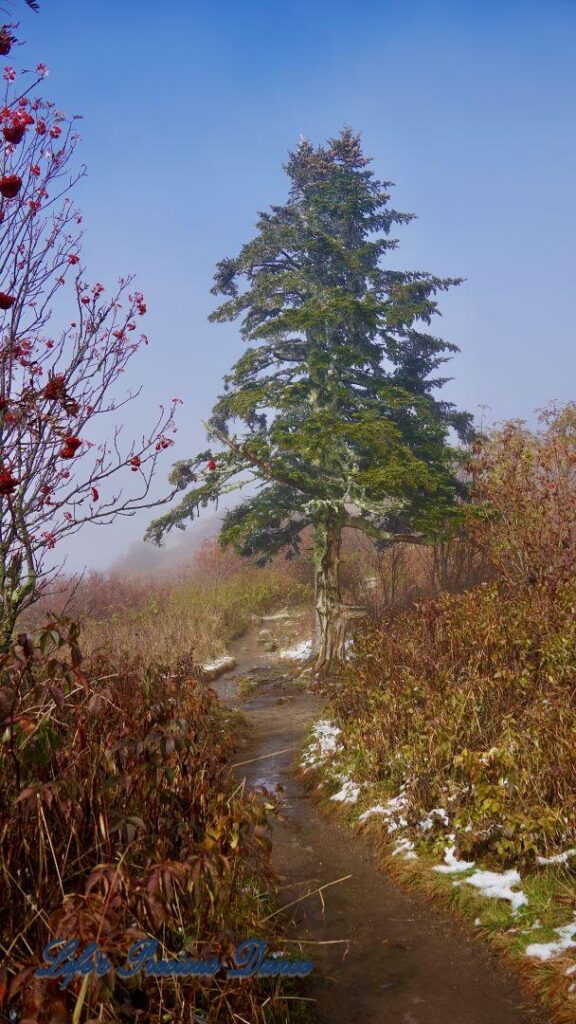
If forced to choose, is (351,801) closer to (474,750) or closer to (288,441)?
(474,750)

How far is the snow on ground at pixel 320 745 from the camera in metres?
→ 7.72

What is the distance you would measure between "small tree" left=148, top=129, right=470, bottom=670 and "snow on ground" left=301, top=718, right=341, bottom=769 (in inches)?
177

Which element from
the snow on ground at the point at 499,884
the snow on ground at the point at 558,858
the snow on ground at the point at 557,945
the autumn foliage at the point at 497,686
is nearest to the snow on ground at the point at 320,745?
the autumn foliage at the point at 497,686

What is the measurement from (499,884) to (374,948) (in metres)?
1.02

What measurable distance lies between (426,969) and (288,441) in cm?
911

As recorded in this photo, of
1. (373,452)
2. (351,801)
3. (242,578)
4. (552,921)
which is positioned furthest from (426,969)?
(242,578)

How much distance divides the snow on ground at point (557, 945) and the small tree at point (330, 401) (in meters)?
7.93

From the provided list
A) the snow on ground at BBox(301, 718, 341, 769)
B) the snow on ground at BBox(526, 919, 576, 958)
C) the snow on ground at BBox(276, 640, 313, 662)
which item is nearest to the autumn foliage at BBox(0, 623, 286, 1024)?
the snow on ground at BBox(526, 919, 576, 958)

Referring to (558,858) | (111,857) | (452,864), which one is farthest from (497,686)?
(111,857)

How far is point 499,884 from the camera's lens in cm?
436

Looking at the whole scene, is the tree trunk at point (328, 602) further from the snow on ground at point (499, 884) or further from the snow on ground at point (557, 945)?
the snow on ground at point (557, 945)

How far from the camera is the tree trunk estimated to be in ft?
44.5

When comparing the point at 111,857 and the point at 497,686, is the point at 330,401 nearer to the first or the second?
the point at 497,686

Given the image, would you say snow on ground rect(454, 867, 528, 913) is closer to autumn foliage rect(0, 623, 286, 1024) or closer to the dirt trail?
the dirt trail
